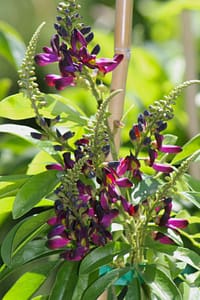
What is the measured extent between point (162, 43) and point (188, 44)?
1021 millimetres

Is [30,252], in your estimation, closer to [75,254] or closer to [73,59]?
[75,254]

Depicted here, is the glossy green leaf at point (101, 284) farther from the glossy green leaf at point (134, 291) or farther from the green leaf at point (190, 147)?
the green leaf at point (190, 147)

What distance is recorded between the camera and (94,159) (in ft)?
2.48

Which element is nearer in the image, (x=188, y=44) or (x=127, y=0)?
(x=127, y=0)

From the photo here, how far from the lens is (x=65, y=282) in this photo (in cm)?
82

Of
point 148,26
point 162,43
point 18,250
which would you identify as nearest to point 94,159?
point 18,250

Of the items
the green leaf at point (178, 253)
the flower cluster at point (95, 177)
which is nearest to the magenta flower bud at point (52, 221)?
the flower cluster at point (95, 177)

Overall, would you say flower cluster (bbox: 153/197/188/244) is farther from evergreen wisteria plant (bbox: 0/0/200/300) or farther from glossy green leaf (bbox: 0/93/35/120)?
glossy green leaf (bbox: 0/93/35/120)

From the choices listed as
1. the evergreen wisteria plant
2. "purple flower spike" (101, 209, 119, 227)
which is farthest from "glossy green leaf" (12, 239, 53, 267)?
"purple flower spike" (101, 209, 119, 227)

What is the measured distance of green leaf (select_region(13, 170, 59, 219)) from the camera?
0.78 metres

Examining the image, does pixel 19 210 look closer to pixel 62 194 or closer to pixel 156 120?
pixel 62 194

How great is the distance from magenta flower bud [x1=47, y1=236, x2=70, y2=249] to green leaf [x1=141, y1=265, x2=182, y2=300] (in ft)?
0.29

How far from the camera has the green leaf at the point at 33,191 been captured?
783 mm

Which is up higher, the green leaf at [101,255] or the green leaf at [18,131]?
the green leaf at [18,131]
